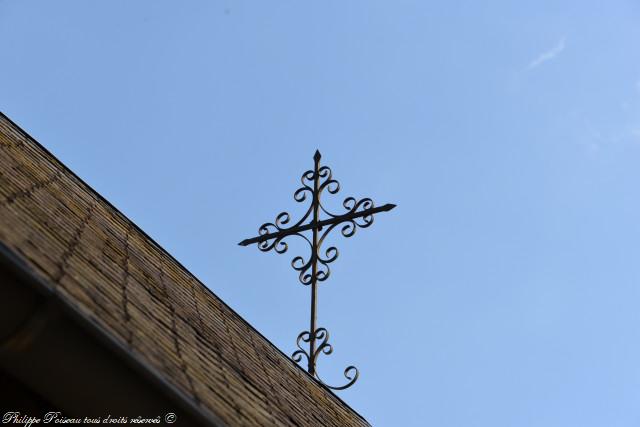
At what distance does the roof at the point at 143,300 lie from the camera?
2549 millimetres

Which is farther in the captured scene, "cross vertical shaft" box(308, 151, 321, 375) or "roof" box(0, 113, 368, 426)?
"cross vertical shaft" box(308, 151, 321, 375)

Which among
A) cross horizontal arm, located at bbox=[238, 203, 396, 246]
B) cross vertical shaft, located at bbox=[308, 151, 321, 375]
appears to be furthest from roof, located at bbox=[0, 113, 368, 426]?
cross horizontal arm, located at bbox=[238, 203, 396, 246]

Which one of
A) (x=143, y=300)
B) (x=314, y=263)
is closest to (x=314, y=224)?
(x=314, y=263)

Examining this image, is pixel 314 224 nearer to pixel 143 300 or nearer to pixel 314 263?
pixel 314 263

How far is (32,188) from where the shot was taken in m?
3.73

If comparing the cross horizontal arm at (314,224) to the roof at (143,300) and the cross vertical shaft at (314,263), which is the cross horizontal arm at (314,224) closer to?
the cross vertical shaft at (314,263)

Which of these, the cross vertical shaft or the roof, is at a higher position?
the cross vertical shaft

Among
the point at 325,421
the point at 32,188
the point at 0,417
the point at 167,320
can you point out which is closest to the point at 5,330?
the point at 0,417

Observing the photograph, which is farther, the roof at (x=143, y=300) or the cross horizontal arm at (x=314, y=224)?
the cross horizontal arm at (x=314, y=224)

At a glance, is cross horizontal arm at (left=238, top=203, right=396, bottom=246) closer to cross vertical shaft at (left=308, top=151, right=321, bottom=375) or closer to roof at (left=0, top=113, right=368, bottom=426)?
cross vertical shaft at (left=308, top=151, right=321, bottom=375)

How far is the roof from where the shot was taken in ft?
8.36

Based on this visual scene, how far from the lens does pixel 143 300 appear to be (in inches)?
133

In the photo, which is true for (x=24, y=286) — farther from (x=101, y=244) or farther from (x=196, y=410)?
(x=101, y=244)

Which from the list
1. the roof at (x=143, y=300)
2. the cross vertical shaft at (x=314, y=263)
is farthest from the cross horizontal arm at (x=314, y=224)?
the roof at (x=143, y=300)
